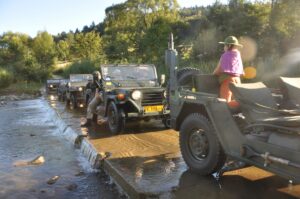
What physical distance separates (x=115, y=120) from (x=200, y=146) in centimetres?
394

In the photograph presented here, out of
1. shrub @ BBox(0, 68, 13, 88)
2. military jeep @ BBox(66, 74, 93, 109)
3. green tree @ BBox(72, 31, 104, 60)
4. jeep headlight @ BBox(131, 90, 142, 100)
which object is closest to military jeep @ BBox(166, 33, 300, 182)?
jeep headlight @ BBox(131, 90, 142, 100)

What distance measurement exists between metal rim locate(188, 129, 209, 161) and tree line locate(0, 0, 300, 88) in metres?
5.86

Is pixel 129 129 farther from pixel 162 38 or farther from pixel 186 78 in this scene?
pixel 162 38

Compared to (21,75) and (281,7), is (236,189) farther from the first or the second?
(21,75)

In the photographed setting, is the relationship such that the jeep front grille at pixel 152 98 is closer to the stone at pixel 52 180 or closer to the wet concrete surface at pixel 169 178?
the wet concrete surface at pixel 169 178

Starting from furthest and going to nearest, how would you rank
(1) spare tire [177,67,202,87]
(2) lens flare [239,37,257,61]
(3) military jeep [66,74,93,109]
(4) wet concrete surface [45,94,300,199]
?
(2) lens flare [239,37,257,61] < (3) military jeep [66,74,93,109] < (1) spare tire [177,67,202,87] < (4) wet concrete surface [45,94,300,199]

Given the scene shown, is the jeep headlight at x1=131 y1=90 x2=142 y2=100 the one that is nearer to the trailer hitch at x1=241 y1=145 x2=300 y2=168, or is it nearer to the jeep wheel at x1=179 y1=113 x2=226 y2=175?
the jeep wheel at x1=179 y1=113 x2=226 y2=175

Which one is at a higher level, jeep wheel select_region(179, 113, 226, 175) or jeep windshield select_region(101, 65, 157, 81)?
jeep windshield select_region(101, 65, 157, 81)

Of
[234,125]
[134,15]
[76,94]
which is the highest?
[134,15]

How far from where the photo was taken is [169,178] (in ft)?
17.3

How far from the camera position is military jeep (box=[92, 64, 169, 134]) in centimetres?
886

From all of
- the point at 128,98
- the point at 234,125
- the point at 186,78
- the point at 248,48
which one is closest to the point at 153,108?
the point at 128,98

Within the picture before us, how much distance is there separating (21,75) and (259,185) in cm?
4353

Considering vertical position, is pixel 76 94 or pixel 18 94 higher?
pixel 76 94
